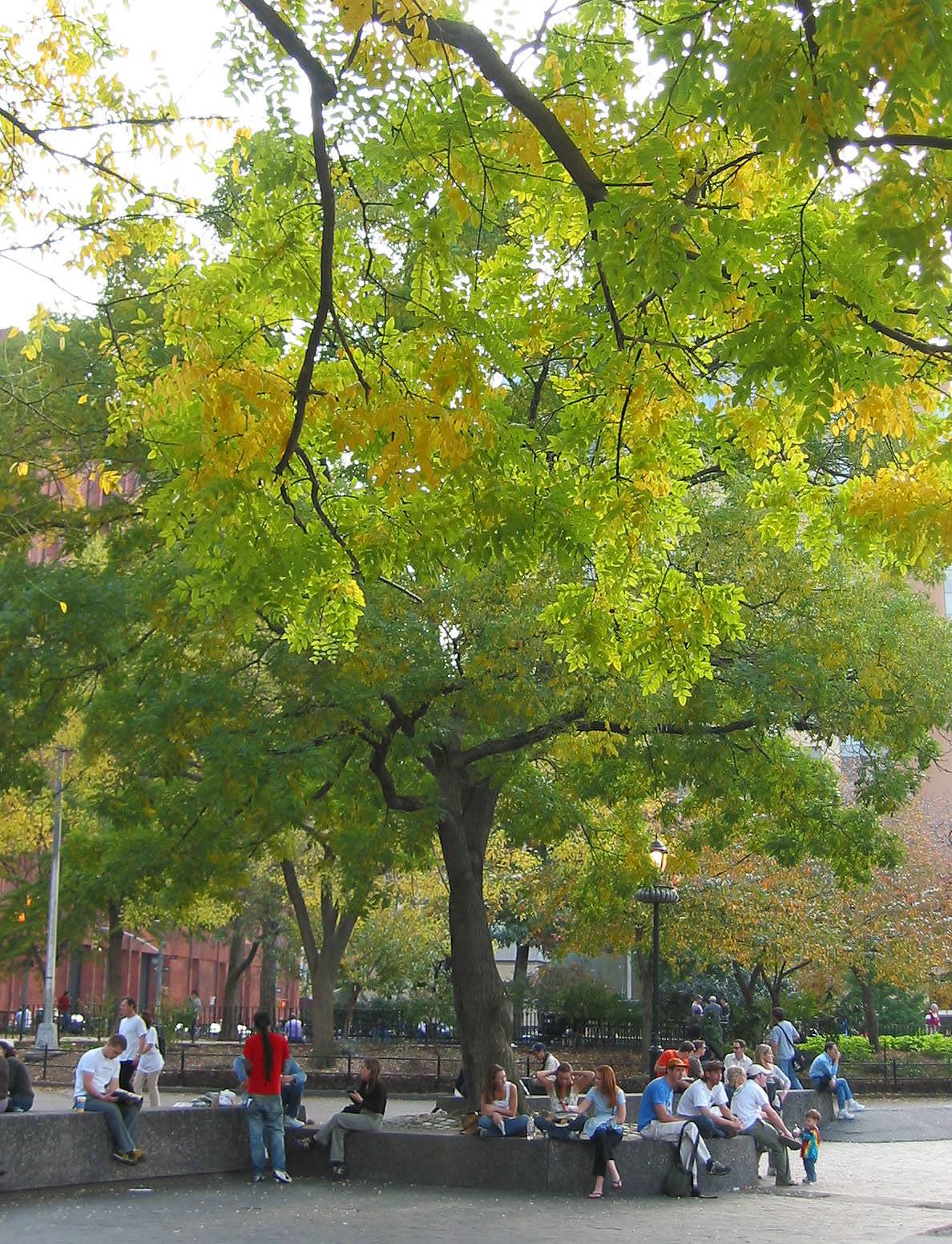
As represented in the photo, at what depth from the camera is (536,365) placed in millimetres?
12109

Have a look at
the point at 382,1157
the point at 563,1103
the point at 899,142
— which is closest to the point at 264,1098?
the point at 382,1157

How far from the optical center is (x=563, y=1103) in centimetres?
1495

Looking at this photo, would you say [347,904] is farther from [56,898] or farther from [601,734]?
[56,898]

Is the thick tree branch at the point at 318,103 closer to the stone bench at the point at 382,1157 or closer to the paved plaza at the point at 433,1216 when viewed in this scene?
the paved plaza at the point at 433,1216

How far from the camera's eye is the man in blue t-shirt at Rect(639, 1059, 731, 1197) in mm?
13547

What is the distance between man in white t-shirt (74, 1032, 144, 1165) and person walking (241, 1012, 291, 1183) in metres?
1.04

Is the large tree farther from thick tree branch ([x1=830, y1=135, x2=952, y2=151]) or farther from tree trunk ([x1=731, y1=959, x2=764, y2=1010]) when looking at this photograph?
tree trunk ([x1=731, y1=959, x2=764, y2=1010])

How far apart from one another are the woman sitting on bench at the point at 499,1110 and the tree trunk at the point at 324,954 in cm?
1904

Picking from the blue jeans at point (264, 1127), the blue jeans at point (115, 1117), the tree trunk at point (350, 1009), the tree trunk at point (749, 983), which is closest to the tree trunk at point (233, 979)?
the tree trunk at point (350, 1009)

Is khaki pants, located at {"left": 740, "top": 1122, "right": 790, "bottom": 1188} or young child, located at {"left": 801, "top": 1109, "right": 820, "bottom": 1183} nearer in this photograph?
khaki pants, located at {"left": 740, "top": 1122, "right": 790, "bottom": 1188}

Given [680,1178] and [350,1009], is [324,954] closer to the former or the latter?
[350,1009]

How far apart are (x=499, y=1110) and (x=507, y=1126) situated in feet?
0.76

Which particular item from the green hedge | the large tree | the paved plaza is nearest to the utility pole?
the green hedge

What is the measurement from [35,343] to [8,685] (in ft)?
21.6
